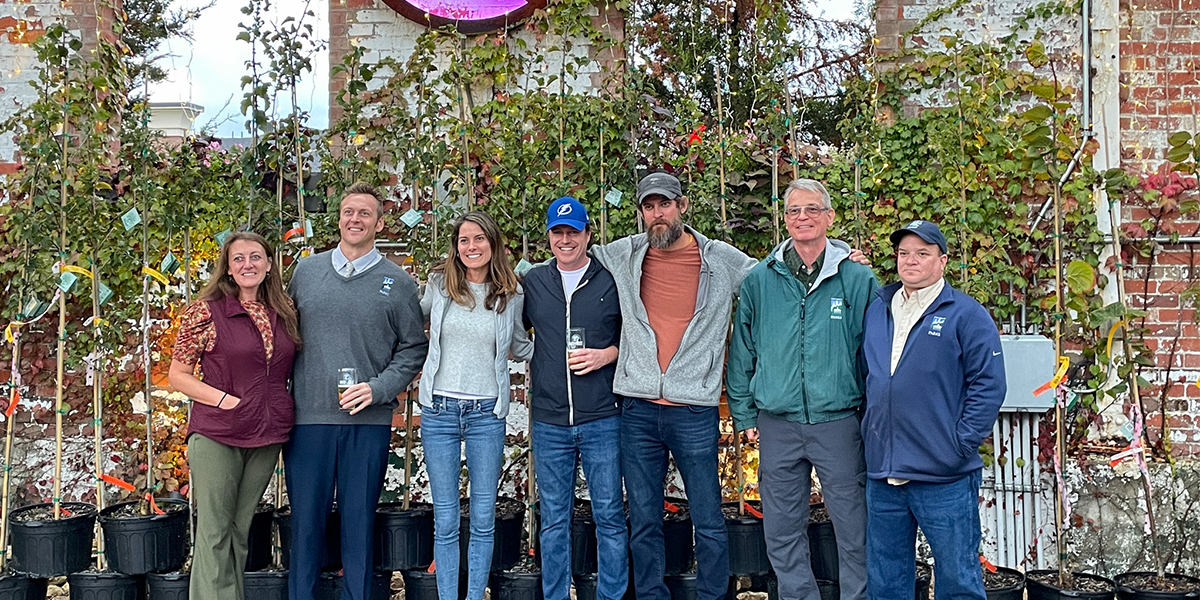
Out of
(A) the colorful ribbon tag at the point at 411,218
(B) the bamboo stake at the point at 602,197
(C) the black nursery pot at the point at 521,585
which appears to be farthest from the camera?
(B) the bamboo stake at the point at 602,197

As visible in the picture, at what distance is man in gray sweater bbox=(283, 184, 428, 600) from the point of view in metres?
3.52

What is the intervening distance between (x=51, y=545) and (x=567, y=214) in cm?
250

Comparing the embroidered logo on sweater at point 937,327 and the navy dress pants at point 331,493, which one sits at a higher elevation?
the embroidered logo on sweater at point 937,327

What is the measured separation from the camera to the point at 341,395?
3.46m

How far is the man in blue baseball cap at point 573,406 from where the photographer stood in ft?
11.6

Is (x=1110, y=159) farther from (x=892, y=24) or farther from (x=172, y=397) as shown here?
(x=172, y=397)

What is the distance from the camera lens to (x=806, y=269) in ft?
11.1

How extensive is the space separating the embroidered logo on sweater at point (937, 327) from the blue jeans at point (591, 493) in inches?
45.2

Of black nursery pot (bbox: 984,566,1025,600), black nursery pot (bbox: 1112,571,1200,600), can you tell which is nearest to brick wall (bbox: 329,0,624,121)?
black nursery pot (bbox: 984,566,1025,600)

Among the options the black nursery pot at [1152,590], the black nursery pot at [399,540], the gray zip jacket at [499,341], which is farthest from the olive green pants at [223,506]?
the black nursery pot at [1152,590]

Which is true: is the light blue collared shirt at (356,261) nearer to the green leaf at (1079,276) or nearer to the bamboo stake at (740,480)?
the bamboo stake at (740,480)

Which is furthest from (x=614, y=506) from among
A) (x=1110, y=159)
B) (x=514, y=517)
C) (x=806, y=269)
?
(x=1110, y=159)

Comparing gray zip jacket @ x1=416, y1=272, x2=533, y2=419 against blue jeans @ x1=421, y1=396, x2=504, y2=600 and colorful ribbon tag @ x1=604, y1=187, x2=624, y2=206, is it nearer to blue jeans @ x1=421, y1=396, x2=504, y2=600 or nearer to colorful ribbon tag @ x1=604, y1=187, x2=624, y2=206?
blue jeans @ x1=421, y1=396, x2=504, y2=600

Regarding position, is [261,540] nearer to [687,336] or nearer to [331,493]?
[331,493]
